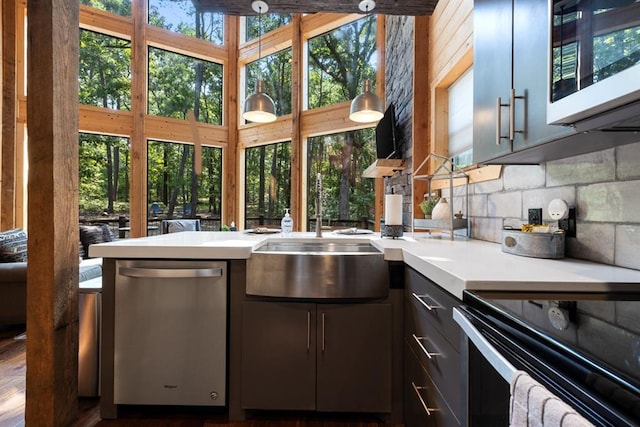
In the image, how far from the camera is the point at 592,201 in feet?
3.97

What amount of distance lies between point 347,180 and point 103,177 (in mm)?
4030

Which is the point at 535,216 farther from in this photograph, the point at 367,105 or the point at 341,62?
the point at 341,62

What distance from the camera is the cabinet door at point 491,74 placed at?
4.17 feet

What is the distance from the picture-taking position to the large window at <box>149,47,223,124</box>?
235 inches

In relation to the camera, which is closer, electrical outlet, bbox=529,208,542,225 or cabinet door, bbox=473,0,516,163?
cabinet door, bbox=473,0,516,163

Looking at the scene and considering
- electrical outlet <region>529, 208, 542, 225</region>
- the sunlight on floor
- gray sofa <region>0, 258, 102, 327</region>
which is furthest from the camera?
gray sofa <region>0, 258, 102, 327</region>

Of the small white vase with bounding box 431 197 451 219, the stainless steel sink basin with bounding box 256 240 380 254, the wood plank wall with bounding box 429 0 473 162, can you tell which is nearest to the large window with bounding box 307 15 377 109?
the wood plank wall with bounding box 429 0 473 162

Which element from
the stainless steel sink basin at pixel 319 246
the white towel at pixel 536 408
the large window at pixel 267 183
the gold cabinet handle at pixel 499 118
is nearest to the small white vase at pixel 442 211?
the stainless steel sink basin at pixel 319 246

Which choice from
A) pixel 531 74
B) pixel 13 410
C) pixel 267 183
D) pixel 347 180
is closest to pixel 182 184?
pixel 267 183

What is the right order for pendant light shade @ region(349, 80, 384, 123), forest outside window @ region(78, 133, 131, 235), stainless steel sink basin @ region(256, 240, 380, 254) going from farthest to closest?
forest outside window @ region(78, 133, 131, 235) → pendant light shade @ region(349, 80, 384, 123) → stainless steel sink basin @ region(256, 240, 380, 254)

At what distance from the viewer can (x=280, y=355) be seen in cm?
176

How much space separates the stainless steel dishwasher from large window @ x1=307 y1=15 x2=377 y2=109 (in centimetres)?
432

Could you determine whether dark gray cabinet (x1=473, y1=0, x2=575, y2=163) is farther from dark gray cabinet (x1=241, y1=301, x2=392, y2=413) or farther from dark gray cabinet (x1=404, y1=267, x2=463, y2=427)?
dark gray cabinet (x1=241, y1=301, x2=392, y2=413)

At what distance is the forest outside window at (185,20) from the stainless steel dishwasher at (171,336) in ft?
19.1
